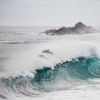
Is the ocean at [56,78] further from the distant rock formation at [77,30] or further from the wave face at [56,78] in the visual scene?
the distant rock formation at [77,30]

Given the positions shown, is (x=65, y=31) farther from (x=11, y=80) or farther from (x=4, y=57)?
(x=11, y=80)

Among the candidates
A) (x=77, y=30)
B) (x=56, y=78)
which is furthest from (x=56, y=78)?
(x=77, y=30)

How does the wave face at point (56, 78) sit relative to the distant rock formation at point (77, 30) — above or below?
below

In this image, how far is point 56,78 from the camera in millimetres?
6145

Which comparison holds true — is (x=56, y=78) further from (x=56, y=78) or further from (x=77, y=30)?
(x=77, y=30)

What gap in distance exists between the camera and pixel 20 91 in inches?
193

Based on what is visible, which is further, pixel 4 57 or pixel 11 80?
pixel 4 57

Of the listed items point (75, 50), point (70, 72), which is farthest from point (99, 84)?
point (75, 50)

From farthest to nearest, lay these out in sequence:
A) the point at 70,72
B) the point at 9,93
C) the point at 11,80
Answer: the point at 70,72 < the point at 11,80 < the point at 9,93

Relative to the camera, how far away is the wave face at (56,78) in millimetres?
5102

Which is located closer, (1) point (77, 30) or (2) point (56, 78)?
(2) point (56, 78)

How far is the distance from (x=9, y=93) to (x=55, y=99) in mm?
962

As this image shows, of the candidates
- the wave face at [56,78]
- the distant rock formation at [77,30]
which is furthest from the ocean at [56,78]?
the distant rock formation at [77,30]

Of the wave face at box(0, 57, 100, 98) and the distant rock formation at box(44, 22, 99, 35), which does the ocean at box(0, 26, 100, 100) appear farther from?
the distant rock formation at box(44, 22, 99, 35)
